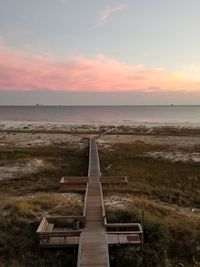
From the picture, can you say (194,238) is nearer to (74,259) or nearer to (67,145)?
(74,259)

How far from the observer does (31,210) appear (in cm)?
1697

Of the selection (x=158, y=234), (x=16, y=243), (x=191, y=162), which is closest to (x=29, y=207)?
(x=16, y=243)

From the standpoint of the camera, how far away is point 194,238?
1485 cm

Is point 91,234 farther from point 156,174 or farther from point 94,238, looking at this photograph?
point 156,174

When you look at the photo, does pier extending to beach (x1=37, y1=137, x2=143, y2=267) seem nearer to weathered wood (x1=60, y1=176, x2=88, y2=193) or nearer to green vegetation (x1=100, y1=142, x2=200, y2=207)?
weathered wood (x1=60, y1=176, x2=88, y2=193)

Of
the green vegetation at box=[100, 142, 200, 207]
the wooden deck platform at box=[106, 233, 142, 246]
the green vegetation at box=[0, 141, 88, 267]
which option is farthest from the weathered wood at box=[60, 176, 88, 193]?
the wooden deck platform at box=[106, 233, 142, 246]

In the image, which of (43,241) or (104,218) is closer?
(43,241)

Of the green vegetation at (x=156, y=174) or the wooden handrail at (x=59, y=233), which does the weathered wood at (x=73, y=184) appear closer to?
the green vegetation at (x=156, y=174)

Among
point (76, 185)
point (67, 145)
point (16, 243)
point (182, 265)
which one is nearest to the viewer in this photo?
point (182, 265)

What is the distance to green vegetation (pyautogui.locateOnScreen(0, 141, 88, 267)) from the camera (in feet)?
43.6

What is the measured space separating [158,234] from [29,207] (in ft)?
21.1

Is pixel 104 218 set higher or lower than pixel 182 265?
higher

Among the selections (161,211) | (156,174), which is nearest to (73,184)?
(161,211)

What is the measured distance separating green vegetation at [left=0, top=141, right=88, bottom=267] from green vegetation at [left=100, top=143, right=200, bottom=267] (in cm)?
208
